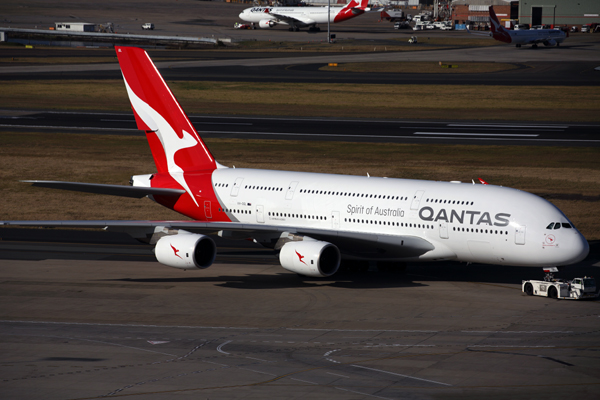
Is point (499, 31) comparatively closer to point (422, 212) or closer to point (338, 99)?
point (338, 99)

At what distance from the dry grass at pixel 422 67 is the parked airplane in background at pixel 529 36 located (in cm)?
2536

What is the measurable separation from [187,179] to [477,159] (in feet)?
108

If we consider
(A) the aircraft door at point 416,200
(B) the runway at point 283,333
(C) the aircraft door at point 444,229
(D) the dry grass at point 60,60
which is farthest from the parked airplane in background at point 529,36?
(C) the aircraft door at point 444,229

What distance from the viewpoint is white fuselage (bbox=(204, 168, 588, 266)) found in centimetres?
3425

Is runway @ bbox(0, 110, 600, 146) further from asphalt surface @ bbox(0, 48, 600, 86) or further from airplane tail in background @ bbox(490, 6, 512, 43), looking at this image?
airplane tail in background @ bbox(490, 6, 512, 43)

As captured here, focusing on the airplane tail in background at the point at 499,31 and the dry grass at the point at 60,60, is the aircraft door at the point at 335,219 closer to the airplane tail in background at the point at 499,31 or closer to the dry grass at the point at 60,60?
the dry grass at the point at 60,60

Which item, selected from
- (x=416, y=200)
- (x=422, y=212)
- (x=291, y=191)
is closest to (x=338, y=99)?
(x=291, y=191)

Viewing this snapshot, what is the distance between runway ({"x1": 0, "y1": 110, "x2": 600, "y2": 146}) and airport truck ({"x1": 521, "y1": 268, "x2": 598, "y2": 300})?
41.8 m

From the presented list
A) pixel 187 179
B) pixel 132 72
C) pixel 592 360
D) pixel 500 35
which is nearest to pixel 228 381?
pixel 592 360

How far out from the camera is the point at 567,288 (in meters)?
34.3

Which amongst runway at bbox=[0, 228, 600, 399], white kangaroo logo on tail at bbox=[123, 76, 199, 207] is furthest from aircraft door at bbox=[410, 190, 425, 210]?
white kangaroo logo on tail at bbox=[123, 76, 199, 207]

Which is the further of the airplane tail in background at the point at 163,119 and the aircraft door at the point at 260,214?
the airplane tail in background at the point at 163,119

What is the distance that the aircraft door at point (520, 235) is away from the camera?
112 feet

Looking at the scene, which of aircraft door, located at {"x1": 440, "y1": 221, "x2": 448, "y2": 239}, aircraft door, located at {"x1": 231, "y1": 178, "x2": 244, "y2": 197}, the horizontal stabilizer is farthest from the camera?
aircraft door, located at {"x1": 231, "y1": 178, "x2": 244, "y2": 197}
